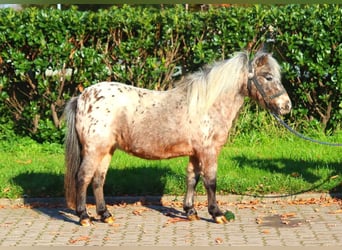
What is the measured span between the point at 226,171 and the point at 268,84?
230 centimetres

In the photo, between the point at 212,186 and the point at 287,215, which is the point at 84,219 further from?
the point at 287,215

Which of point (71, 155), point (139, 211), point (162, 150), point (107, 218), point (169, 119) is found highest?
point (169, 119)

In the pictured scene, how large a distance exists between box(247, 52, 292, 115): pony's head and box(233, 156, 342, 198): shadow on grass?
171 centimetres

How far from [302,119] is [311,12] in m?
1.91

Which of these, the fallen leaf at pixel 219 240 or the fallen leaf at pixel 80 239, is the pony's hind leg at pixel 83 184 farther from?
the fallen leaf at pixel 219 240

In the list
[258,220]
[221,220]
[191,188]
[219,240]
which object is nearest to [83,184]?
[191,188]

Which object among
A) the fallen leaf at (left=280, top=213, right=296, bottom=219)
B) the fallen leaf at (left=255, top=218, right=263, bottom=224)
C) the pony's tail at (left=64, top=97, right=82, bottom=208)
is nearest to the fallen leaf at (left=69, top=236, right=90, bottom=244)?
the pony's tail at (left=64, top=97, right=82, bottom=208)

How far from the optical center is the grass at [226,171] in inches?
410

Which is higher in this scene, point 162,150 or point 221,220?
point 162,150

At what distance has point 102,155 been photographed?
9.08 m

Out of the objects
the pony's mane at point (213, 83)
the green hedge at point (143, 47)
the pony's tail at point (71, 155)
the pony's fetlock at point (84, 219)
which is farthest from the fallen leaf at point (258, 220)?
the green hedge at point (143, 47)

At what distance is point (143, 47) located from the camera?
1316cm

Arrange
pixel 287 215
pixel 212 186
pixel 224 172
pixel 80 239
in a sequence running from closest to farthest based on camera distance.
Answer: pixel 80 239 → pixel 212 186 → pixel 287 215 → pixel 224 172

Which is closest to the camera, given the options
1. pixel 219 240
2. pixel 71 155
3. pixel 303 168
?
pixel 219 240
